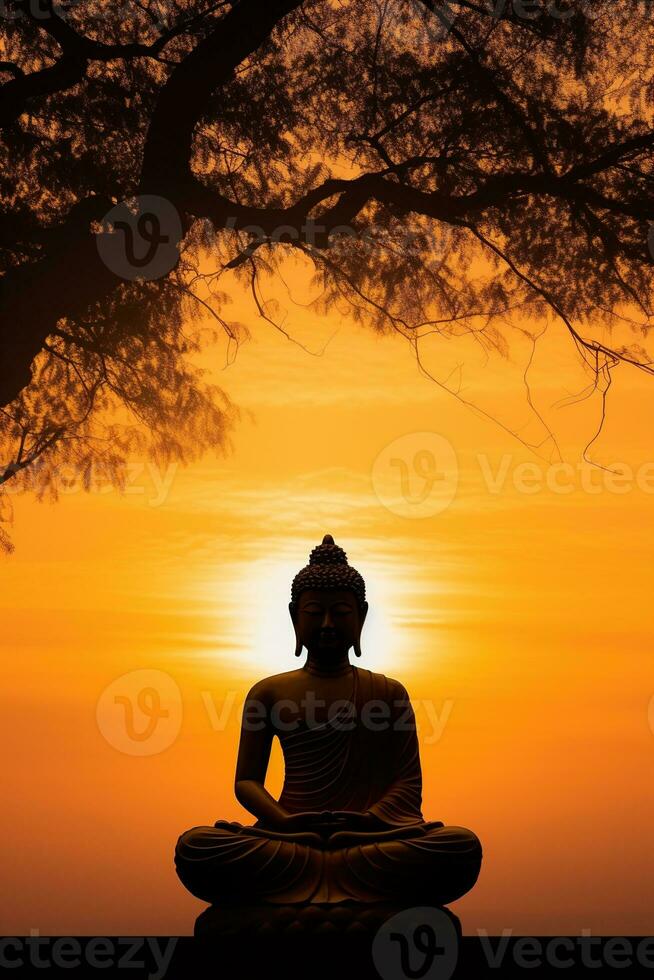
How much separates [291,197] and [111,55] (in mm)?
955

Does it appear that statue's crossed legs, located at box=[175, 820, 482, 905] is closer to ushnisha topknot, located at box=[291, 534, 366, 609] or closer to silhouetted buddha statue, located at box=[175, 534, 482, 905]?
silhouetted buddha statue, located at box=[175, 534, 482, 905]

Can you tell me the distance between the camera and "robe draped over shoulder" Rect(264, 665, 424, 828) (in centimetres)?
457

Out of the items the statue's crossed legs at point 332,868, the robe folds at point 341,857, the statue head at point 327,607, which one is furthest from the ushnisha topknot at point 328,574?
the statue's crossed legs at point 332,868

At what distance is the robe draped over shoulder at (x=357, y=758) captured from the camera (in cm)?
457

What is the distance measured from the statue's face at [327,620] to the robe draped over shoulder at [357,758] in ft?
0.51

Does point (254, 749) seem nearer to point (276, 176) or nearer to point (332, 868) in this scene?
point (332, 868)

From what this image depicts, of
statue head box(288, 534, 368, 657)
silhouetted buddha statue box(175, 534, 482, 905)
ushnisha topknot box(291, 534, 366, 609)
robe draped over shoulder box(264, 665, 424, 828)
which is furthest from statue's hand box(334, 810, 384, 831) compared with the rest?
ushnisha topknot box(291, 534, 366, 609)

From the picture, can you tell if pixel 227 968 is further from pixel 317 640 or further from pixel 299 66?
pixel 299 66

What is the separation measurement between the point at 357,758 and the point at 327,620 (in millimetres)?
455

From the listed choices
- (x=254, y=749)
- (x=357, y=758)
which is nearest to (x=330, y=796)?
(x=357, y=758)

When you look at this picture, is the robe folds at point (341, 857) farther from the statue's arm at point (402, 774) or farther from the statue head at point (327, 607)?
the statue head at point (327, 607)

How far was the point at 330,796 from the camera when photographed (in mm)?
4574

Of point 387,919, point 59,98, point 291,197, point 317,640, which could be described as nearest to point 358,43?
point 291,197

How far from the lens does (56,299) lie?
5.98m
